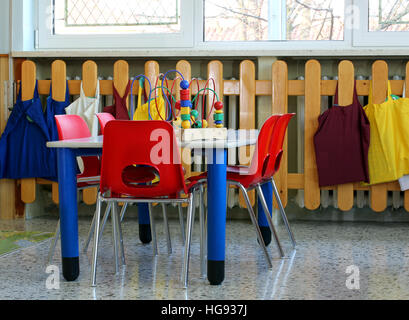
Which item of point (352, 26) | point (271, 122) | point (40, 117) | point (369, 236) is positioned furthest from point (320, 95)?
point (40, 117)

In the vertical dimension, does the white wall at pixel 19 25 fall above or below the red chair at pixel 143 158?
above

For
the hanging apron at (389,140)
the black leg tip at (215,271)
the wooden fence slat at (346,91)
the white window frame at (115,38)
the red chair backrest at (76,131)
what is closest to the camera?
the black leg tip at (215,271)

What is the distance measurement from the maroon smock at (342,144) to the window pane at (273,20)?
0.58 metres

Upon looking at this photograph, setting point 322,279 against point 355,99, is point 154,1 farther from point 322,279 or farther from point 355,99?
point 322,279

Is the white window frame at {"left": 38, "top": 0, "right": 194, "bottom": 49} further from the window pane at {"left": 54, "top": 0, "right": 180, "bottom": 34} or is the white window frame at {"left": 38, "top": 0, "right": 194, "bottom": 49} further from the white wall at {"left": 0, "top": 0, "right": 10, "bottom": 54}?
the white wall at {"left": 0, "top": 0, "right": 10, "bottom": 54}

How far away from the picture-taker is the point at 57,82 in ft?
12.9

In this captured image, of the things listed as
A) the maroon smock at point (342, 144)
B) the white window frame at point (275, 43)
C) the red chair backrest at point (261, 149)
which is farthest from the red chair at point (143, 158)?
the white window frame at point (275, 43)

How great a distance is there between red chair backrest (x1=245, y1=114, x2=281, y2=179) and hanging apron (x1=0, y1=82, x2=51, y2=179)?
181 cm

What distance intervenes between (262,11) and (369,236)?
1.72m

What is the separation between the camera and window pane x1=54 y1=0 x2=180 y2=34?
4074mm

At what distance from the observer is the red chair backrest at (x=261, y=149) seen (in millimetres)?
2539

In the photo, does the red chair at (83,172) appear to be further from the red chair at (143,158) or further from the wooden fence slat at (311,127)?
the wooden fence slat at (311,127)
